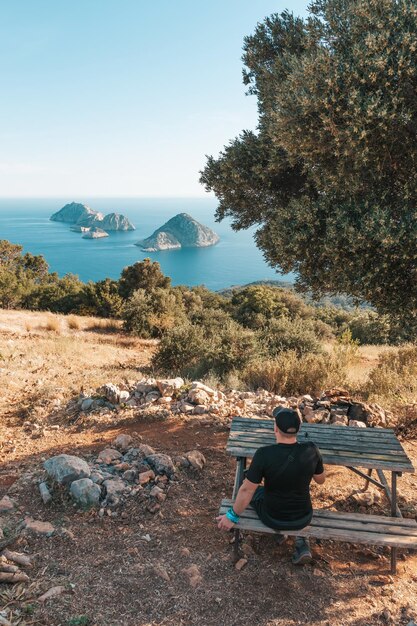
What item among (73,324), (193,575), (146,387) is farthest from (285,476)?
(73,324)

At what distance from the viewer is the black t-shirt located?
3584 mm

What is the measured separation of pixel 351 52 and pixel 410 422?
5.79m

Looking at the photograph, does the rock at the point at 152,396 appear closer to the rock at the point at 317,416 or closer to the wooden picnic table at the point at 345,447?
the rock at the point at 317,416

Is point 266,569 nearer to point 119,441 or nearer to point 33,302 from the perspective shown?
point 119,441

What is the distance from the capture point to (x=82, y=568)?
12.6 ft

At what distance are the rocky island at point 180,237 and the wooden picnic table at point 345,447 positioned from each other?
5684 inches

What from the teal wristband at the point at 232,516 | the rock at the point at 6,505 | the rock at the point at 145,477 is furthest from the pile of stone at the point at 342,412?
the rock at the point at 6,505

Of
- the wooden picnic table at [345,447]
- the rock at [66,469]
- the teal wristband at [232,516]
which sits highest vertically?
the wooden picnic table at [345,447]

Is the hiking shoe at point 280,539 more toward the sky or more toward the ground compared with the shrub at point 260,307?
more toward the sky

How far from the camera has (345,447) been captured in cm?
443

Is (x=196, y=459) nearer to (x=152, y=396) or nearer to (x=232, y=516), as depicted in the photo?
(x=232, y=516)

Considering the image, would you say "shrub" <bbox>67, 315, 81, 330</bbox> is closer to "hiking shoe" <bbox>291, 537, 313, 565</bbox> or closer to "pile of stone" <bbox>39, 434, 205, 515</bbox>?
"pile of stone" <bbox>39, 434, 205, 515</bbox>

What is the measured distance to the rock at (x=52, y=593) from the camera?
341 centimetres

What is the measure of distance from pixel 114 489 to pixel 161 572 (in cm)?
134
